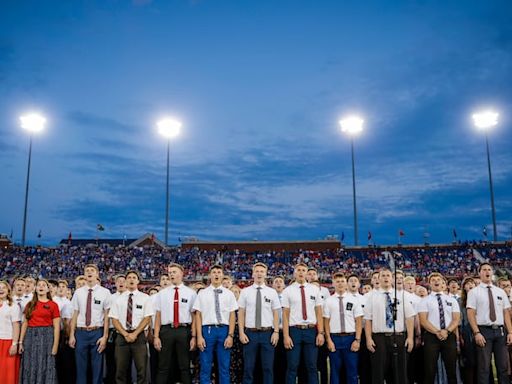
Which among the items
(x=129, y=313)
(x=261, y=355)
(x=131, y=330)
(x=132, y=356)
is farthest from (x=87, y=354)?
(x=261, y=355)

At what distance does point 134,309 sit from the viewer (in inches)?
338

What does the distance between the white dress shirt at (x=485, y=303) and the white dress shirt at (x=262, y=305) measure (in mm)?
3534

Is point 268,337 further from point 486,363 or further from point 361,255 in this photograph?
point 361,255

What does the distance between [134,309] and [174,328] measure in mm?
792

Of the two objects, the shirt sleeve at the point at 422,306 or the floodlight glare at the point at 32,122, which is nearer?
the shirt sleeve at the point at 422,306

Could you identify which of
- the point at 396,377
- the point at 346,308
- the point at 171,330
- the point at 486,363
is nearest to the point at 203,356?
the point at 171,330

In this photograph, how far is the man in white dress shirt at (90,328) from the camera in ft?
28.7

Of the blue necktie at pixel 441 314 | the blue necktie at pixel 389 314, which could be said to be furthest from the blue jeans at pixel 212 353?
the blue necktie at pixel 441 314

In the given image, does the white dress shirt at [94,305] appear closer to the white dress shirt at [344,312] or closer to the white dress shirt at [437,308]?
the white dress shirt at [344,312]

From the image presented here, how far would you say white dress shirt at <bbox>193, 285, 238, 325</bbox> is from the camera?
8.50 m

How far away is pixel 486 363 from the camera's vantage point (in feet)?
27.4

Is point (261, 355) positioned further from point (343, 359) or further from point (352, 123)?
point (352, 123)

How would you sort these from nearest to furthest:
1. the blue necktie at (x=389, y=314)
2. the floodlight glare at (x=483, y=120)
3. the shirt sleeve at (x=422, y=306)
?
the blue necktie at (x=389, y=314) → the shirt sleeve at (x=422, y=306) → the floodlight glare at (x=483, y=120)

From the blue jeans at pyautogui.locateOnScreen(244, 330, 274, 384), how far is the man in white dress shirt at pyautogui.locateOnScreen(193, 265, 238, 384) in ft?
1.06
